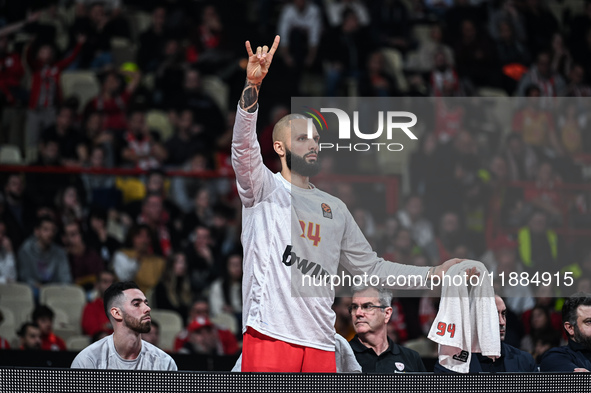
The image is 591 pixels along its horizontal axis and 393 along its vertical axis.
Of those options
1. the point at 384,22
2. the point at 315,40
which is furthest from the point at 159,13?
→ the point at 384,22

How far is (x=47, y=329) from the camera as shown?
27.3ft

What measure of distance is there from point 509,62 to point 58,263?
20.9ft

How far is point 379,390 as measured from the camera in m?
5.04

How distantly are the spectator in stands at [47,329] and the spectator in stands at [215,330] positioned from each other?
102 cm

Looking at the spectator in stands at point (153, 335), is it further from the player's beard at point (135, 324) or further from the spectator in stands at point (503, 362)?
the spectator in stands at point (503, 362)

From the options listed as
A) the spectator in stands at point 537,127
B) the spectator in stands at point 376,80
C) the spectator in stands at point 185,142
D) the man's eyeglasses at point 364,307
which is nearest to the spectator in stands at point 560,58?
the spectator in stands at point 376,80

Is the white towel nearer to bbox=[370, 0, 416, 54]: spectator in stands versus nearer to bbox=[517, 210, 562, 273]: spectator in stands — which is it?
bbox=[517, 210, 562, 273]: spectator in stands

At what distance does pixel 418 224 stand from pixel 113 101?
6435 millimetres

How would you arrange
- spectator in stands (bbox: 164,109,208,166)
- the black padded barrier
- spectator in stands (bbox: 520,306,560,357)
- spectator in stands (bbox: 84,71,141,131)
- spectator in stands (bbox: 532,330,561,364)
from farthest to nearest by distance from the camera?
spectator in stands (bbox: 84,71,141,131)
spectator in stands (bbox: 164,109,208,166)
spectator in stands (bbox: 532,330,561,364)
spectator in stands (bbox: 520,306,560,357)
the black padded barrier

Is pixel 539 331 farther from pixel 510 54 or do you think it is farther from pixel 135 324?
pixel 510 54

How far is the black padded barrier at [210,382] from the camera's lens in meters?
5.01

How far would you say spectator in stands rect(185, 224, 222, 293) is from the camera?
9375mm

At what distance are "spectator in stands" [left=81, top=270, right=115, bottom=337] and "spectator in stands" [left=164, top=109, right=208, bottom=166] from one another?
2.16 meters

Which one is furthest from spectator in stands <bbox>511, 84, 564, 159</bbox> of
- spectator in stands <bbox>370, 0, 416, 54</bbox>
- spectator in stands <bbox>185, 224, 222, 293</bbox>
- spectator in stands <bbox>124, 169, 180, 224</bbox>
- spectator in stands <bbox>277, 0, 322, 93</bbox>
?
spectator in stands <bbox>370, 0, 416, 54</bbox>
